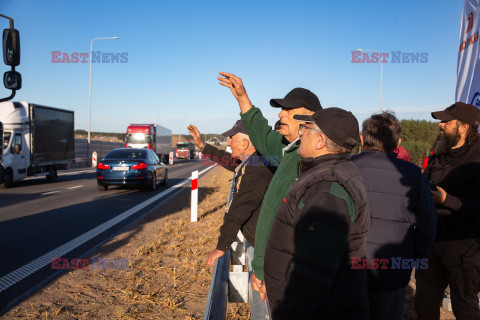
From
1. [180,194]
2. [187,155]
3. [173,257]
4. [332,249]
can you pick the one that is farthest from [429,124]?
[332,249]

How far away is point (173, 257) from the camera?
231 inches

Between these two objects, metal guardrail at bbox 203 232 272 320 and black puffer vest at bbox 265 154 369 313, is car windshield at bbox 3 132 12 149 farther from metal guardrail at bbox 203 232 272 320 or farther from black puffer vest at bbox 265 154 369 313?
black puffer vest at bbox 265 154 369 313

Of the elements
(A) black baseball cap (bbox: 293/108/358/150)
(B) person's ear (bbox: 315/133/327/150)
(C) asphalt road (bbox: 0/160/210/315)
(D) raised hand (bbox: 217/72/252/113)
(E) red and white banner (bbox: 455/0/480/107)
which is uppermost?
(E) red and white banner (bbox: 455/0/480/107)

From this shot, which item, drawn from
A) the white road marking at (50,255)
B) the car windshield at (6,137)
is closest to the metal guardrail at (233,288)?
the white road marking at (50,255)

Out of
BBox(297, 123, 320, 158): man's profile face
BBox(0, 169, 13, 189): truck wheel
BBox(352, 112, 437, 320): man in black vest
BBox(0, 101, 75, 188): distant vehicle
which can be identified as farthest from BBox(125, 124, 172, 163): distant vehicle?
BBox(297, 123, 320, 158): man's profile face

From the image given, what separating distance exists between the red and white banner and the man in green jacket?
1.44 meters

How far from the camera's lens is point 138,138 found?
37375mm

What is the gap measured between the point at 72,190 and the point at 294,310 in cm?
1473

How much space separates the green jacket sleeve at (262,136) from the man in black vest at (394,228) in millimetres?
816

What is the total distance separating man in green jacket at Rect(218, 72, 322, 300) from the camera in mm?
2264

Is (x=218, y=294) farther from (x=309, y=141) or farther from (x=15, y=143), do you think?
(x=15, y=143)

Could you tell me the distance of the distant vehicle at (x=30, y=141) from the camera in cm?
1571

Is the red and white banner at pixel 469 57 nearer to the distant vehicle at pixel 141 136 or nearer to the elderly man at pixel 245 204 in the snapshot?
the elderly man at pixel 245 204

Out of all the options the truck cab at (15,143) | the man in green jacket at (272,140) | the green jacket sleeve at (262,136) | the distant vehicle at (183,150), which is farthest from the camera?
the distant vehicle at (183,150)
